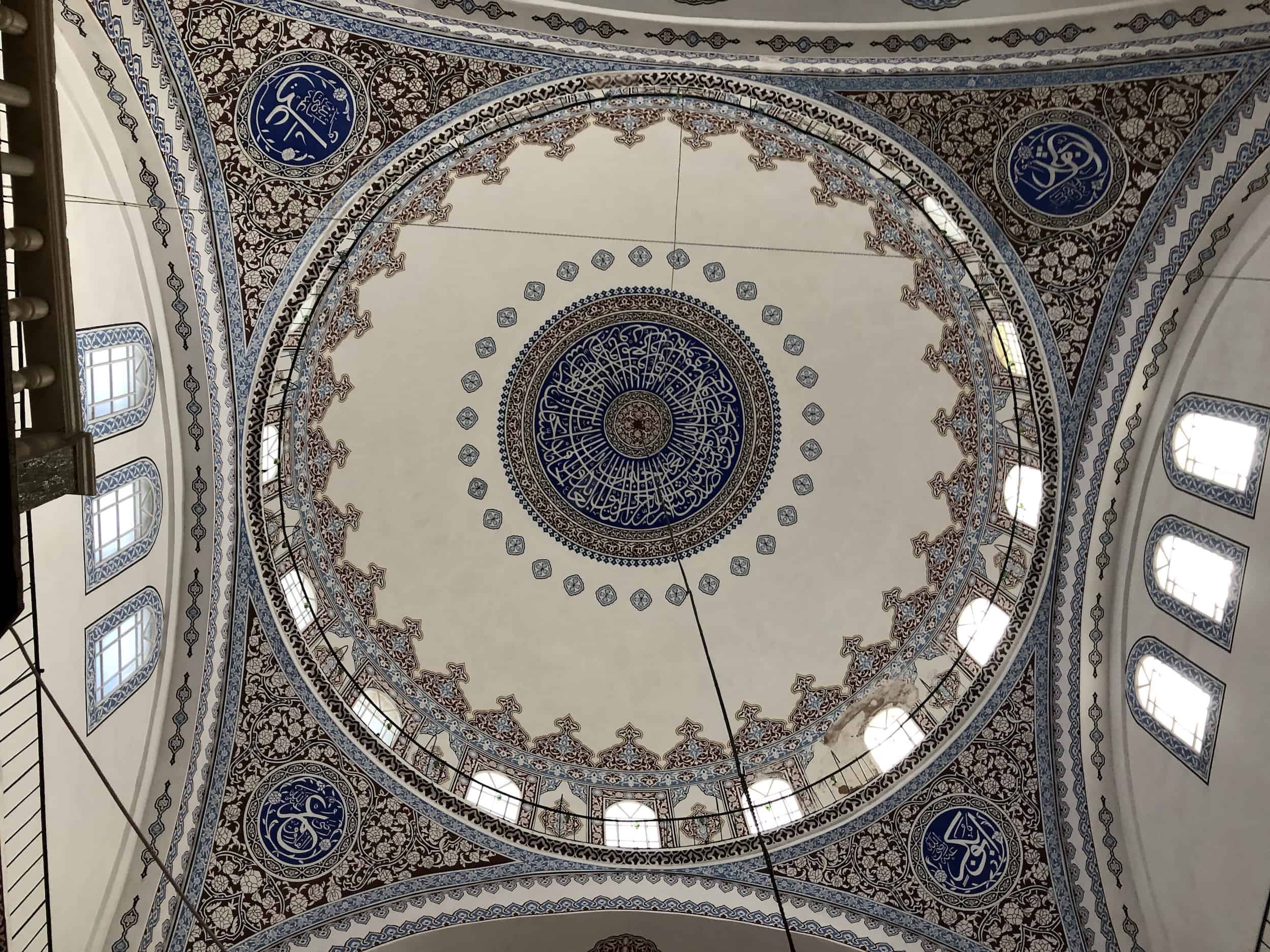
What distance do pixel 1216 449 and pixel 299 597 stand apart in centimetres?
814

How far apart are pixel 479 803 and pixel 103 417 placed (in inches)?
195

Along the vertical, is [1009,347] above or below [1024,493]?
above

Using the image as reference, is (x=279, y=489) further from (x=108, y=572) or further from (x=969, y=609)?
(x=969, y=609)

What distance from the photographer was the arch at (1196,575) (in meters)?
7.01

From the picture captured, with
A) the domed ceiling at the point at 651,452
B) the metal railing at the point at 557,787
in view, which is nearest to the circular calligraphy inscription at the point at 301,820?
the domed ceiling at the point at 651,452

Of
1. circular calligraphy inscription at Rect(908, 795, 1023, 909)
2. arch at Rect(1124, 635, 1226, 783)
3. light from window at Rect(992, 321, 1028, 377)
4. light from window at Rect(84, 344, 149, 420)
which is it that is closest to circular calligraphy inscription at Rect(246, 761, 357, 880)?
light from window at Rect(84, 344, 149, 420)

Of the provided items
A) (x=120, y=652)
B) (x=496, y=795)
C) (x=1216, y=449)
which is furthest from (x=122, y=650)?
(x=1216, y=449)

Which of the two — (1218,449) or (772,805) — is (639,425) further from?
(1218,449)

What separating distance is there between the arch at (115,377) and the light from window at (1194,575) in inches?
328

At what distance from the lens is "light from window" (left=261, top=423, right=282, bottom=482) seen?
877cm

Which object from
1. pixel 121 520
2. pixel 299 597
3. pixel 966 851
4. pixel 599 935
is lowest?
pixel 599 935

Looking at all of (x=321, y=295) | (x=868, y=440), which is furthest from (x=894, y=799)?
(x=321, y=295)

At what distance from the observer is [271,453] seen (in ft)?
29.4

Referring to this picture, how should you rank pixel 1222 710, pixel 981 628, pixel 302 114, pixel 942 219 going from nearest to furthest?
pixel 1222 710
pixel 302 114
pixel 942 219
pixel 981 628
